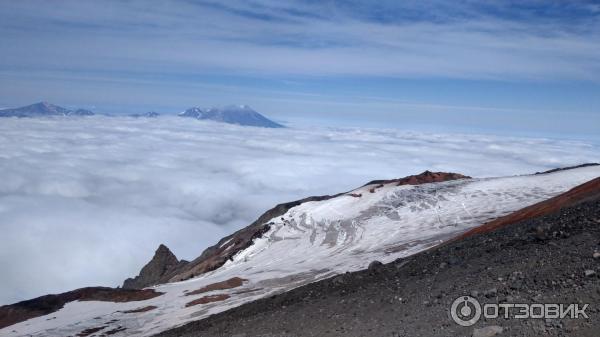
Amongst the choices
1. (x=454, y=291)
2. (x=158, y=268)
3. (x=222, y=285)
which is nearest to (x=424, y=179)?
(x=222, y=285)

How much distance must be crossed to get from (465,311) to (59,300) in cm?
3026

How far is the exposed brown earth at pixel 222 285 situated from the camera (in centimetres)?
2919

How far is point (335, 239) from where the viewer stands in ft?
123

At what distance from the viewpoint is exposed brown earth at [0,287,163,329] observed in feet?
103

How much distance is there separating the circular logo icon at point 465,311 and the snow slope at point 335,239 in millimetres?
14160

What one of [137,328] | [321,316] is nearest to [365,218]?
[137,328]

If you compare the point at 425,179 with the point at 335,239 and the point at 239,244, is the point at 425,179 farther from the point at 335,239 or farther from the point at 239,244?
the point at 239,244

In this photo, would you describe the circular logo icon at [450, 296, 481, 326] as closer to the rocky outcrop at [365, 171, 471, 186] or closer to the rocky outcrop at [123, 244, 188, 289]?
the rocky outcrop at [365, 171, 471, 186]

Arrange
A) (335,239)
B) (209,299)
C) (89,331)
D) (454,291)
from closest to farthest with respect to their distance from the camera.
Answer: (454,291), (89,331), (209,299), (335,239)

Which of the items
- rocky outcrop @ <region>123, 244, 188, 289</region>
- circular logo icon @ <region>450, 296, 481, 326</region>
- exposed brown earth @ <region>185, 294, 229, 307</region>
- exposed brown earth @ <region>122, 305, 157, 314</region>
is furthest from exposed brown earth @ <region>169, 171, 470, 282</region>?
circular logo icon @ <region>450, 296, 481, 326</region>

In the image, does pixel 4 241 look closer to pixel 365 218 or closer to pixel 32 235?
pixel 32 235

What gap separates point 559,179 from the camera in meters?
39.2

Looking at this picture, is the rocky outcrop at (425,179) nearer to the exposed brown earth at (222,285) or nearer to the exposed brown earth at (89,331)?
the exposed brown earth at (222,285)

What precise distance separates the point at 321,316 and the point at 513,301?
14.8 ft
